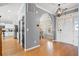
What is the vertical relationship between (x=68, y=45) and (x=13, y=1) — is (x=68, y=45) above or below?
below

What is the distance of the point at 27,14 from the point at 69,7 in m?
0.82

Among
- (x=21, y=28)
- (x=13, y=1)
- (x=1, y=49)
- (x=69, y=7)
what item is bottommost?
(x=1, y=49)

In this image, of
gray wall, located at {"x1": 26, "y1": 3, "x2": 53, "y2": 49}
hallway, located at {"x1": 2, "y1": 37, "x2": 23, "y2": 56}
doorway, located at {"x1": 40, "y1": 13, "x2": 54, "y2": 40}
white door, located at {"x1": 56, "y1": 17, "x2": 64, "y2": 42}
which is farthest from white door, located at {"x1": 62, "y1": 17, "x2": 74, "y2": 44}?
hallway, located at {"x1": 2, "y1": 37, "x2": 23, "y2": 56}

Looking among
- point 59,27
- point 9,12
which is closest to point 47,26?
point 59,27

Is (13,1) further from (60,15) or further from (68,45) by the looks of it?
(68,45)

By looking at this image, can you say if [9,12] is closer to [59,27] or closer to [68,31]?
[59,27]

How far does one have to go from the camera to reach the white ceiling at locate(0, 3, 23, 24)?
188 cm

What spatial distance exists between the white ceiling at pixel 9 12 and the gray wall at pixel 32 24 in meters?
0.21

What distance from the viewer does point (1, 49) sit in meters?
1.94

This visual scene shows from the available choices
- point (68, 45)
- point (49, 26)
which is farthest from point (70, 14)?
point (68, 45)

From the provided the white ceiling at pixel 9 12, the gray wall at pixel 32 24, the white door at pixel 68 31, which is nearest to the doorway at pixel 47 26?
the gray wall at pixel 32 24

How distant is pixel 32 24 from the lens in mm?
1980

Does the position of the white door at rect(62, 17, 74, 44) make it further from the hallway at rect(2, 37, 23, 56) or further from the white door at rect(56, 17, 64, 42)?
the hallway at rect(2, 37, 23, 56)

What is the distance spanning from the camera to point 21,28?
6.48 feet
